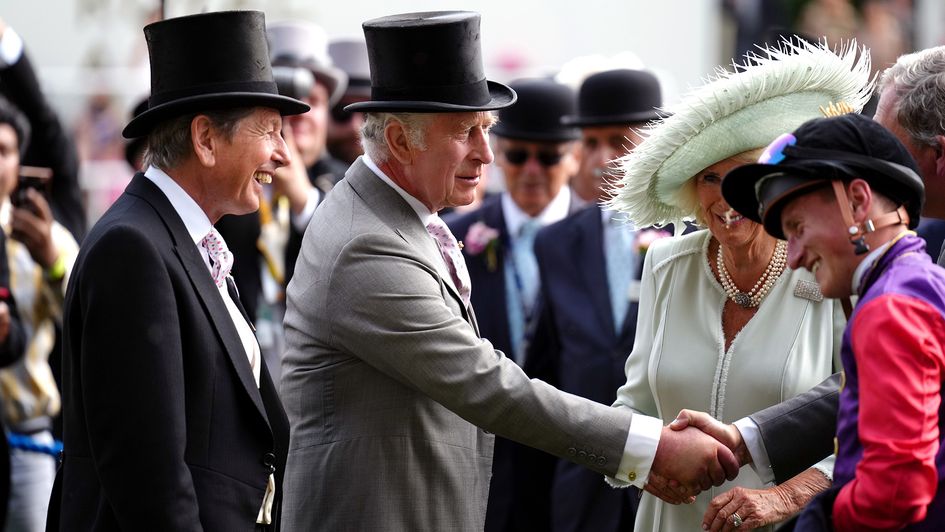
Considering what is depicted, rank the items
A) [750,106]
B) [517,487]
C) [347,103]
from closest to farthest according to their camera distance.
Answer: [750,106], [517,487], [347,103]

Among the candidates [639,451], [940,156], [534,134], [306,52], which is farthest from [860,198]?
[306,52]

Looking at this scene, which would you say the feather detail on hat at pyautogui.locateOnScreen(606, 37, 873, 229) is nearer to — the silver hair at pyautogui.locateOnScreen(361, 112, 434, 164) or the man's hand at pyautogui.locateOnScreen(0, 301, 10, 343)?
the silver hair at pyautogui.locateOnScreen(361, 112, 434, 164)

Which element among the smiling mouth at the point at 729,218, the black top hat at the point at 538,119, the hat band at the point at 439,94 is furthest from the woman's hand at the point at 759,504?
the black top hat at the point at 538,119

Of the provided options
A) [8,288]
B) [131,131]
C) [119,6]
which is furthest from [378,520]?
[119,6]

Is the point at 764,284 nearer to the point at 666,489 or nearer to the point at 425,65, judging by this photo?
the point at 666,489

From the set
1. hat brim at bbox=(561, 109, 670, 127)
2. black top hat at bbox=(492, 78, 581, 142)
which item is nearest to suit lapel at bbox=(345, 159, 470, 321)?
hat brim at bbox=(561, 109, 670, 127)

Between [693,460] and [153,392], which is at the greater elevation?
[153,392]

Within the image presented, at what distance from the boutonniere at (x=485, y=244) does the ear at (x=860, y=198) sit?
3494 millimetres

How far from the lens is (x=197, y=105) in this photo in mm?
3600

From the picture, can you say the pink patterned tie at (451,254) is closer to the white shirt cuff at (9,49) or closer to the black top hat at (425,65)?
the black top hat at (425,65)

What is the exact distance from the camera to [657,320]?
13.7ft

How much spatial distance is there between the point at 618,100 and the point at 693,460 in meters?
2.87

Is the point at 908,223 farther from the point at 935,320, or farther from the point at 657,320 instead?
the point at 657,320

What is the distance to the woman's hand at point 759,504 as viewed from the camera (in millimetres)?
3699
